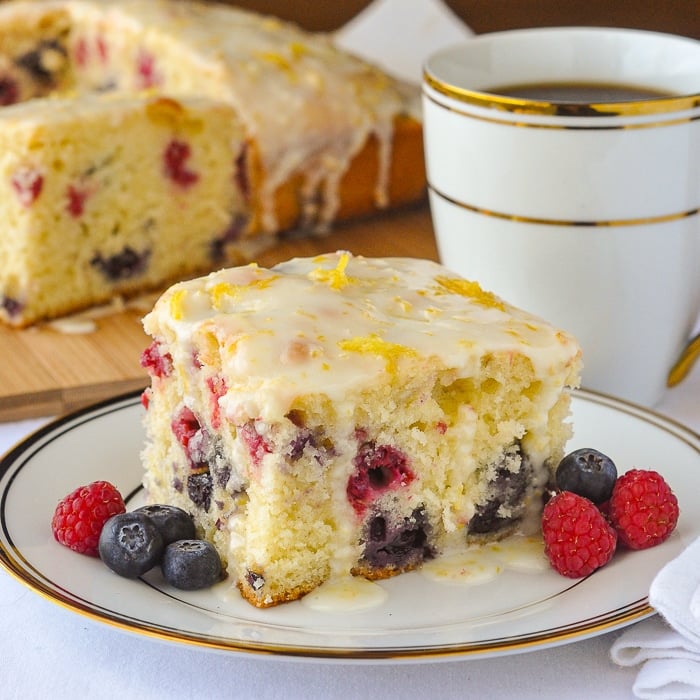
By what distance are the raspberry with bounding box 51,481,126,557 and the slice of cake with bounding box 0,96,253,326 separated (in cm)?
121

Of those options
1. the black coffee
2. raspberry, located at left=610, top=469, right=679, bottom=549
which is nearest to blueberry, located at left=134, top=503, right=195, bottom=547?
raspberry, located at left=610, top=469, right=679, bottom=549

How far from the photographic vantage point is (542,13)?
452cm

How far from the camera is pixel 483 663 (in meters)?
1.60

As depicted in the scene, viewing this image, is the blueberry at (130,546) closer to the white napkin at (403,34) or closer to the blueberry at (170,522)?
the blueberry at (170,522)

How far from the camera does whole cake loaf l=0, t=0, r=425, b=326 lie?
2980 millimetres

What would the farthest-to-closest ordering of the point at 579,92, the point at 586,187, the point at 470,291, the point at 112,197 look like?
the point at 112,197, the point at 579,92, the point at 586,187, the point at 470,291

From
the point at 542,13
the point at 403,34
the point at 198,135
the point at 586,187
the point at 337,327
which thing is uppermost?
the point at 337,327

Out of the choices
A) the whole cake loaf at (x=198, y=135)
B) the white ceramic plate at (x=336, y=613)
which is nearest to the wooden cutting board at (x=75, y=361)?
the whole cake loaf at (x=198, y=135)

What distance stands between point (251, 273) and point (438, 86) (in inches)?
27.8

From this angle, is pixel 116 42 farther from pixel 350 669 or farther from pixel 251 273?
pixel 350 669

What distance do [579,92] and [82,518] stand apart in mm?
1422

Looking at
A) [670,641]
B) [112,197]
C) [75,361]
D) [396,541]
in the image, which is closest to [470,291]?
[396,541]

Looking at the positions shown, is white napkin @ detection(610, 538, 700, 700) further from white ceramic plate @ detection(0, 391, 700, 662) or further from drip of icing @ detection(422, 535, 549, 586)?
drip of icing @ detection(422, 535, 549, 586)

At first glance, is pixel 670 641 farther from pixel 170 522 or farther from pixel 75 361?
pixel 75 361
